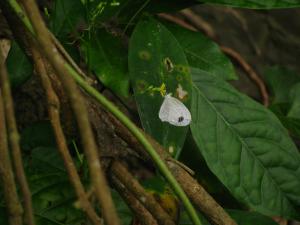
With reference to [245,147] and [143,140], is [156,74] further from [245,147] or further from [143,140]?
[143,140]

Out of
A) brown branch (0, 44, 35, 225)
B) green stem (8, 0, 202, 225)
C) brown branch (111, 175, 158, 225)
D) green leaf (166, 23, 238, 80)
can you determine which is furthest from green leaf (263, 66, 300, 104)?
brown branch (0, 44, 35, 225)

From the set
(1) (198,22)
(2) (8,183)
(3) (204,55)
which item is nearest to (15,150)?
(2) (8,183)

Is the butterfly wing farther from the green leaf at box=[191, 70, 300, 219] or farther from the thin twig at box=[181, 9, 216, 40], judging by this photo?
the thin twig at box=[181, 9, 216, 40]

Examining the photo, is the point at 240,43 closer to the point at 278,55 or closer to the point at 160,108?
the point at 278,55

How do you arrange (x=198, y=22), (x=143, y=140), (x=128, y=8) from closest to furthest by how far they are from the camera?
(x=143, y=140) < (x=128, y=8) < (x=198, y=22)

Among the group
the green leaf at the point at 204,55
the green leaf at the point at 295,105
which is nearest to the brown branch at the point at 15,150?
the green leaf at the point at 204,55

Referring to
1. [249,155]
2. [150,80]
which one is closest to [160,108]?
[150,80]
